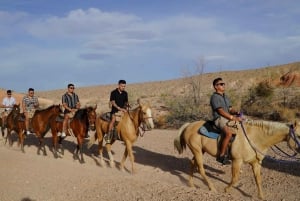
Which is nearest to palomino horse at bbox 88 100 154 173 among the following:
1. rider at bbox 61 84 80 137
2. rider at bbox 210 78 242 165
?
rider at bbox 210 78 242 165

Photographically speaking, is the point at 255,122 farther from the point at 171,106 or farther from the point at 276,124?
the point at 171,106

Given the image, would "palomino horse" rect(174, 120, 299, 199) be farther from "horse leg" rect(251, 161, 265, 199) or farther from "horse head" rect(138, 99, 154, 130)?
"horse head" rect(138, 99, 154, 130)

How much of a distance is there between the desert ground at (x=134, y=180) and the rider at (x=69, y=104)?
1385 mm

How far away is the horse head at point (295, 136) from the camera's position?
9414mm

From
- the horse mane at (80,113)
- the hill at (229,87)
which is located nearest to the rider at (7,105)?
the horse mane at (80,113)

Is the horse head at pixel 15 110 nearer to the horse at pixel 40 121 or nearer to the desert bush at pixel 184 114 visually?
the horse at pixel 40 121

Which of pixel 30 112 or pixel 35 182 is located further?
pixel 30 112

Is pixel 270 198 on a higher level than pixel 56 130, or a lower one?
lower

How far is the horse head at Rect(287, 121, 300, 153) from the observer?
9.41m

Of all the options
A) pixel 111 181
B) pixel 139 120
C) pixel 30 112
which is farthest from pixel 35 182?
pixel 30 112

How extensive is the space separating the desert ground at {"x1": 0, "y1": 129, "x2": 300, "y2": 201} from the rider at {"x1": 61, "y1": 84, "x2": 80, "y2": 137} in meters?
1.39

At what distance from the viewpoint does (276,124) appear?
998cm

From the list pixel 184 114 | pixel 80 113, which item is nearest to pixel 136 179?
pixel 80 113

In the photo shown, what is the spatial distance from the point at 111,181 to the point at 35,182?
198 cm
